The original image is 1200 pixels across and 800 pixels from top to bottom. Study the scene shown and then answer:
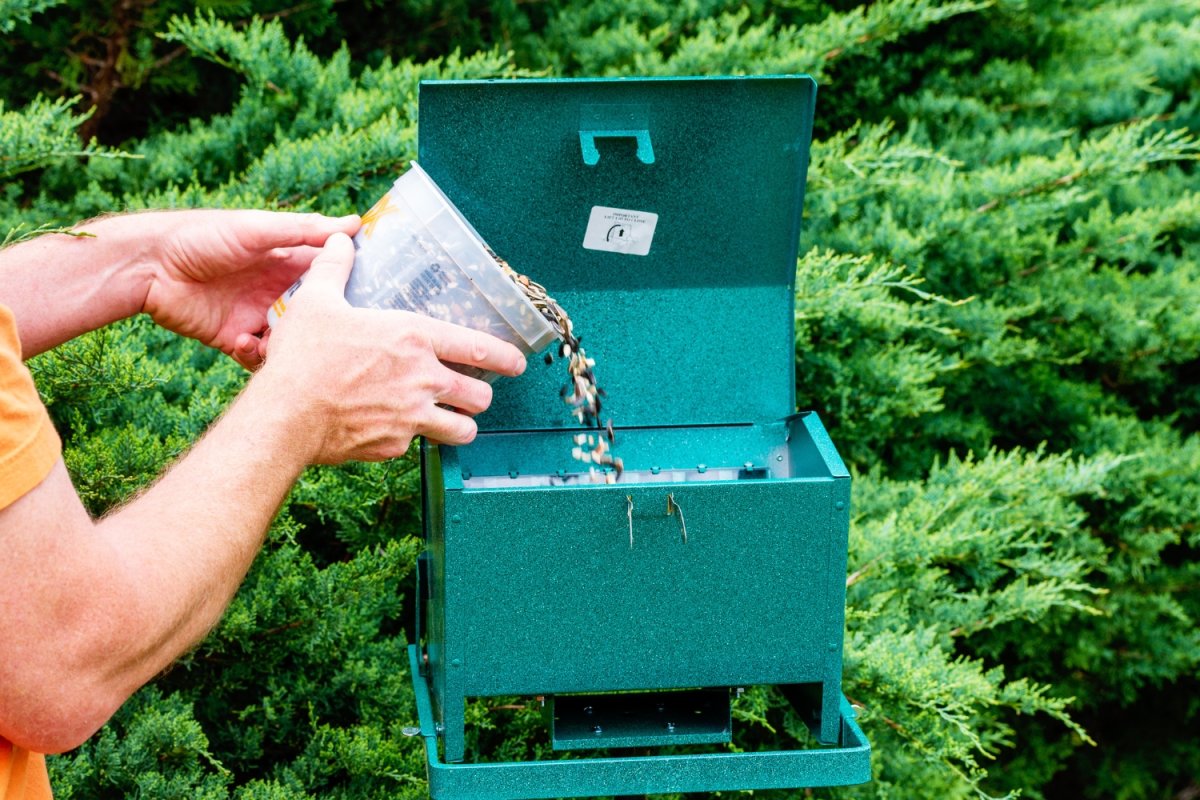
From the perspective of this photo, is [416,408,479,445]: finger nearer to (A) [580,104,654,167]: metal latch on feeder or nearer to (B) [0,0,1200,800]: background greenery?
(A) [580,104,654,167]: metal latch on feeder

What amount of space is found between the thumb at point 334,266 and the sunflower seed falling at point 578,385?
6.8 inches

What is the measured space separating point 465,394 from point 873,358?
5.17ft

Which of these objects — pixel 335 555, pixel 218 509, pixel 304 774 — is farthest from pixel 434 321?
pixel 335 555

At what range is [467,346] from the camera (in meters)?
1.53

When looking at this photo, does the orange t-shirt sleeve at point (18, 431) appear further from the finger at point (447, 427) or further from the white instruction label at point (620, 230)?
the white instruction label at point (620, 230)

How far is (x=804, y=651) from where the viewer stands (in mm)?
1560

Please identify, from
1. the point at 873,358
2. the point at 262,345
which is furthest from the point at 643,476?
the point at 873,358

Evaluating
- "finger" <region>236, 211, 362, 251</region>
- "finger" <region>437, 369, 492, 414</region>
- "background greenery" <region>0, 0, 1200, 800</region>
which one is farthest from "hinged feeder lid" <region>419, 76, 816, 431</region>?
"background greenery" <region>0, 0, 1200, 800</region>

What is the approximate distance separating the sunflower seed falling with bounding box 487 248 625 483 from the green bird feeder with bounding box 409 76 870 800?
0.11ft

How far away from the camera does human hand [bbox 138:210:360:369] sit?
6.00 feet

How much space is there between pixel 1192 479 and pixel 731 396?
195 centimetres

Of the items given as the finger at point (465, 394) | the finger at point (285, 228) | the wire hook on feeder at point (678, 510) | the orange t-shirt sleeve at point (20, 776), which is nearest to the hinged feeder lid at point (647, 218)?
the finger at point (285, 228)

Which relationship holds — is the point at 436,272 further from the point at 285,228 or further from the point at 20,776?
the point at 20,776

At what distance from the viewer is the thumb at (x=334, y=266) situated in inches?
61.2
